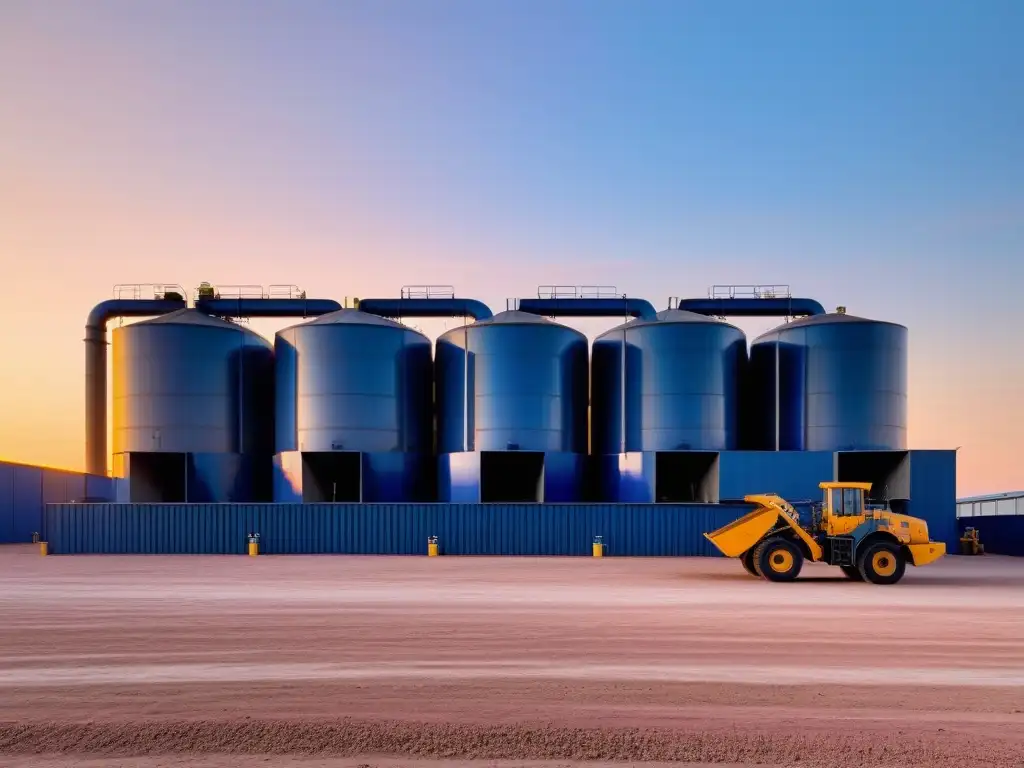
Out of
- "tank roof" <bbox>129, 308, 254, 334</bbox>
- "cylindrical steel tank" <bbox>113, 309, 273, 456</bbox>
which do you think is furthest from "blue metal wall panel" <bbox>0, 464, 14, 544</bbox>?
"tank roof" <bbox>129, 308, 254, 334</bbox>

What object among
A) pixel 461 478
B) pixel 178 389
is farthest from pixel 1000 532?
pixel 178 389

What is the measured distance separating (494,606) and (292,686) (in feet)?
23.4

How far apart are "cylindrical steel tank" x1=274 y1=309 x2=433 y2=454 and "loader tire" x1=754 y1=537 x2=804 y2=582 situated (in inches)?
824

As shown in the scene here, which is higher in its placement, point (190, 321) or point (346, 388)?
point (190, 321)

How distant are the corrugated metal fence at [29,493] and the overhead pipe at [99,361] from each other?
5.12 ft

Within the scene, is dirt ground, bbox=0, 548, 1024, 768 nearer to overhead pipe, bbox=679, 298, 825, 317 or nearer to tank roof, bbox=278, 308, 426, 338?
tank roof, bbox=278, 308, 426, 338

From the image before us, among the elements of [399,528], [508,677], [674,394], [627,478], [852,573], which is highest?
[674,394]

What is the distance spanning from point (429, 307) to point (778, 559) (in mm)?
27365

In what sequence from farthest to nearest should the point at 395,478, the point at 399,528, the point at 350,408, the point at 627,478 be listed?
1. the point at 395,478
2. the point at 350,408
3. the point at 627,478
4. the point at 399,528

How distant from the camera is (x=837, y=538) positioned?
1977 centimetres

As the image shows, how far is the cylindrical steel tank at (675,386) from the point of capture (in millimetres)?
35094

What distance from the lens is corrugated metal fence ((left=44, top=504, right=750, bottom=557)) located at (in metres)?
30.1

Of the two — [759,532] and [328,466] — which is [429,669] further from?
[328,466]

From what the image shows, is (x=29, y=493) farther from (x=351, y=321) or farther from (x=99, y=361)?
(x=351, y=321)
